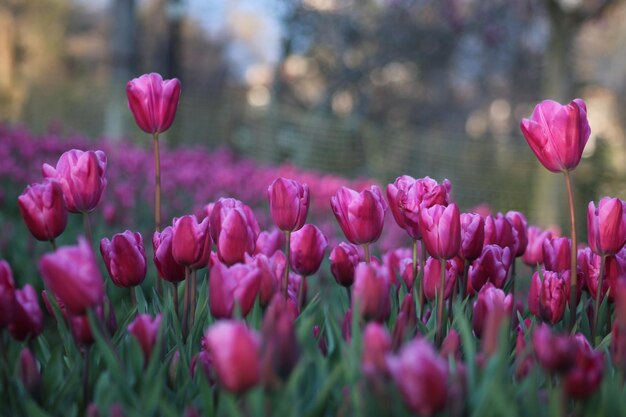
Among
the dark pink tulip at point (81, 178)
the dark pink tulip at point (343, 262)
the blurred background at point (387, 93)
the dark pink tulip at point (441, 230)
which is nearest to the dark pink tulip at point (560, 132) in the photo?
the dark pink tulip at point (441, 230)

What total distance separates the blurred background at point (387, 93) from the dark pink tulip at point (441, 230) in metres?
7.42

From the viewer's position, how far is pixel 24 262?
3.53 metres

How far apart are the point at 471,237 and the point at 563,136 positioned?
25 centimetres

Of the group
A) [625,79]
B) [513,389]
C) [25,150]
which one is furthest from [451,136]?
[625,79]

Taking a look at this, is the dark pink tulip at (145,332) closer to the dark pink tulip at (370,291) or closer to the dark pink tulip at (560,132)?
the dark pink tulip at (370,291)

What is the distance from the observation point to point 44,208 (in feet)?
4.30

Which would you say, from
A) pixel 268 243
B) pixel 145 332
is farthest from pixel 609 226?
pixel 145 332

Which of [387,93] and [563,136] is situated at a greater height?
[387,93]

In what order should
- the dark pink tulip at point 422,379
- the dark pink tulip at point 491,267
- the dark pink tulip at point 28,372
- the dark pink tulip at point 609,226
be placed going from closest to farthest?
the dark pink tulip at point 422,379
the dark pink tulip at point 28,372
the dark pink tulip at point 609,226
the dark pink tulip at point 491,267

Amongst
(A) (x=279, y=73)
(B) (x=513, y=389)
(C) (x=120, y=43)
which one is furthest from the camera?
(A) (x=279, y=73)

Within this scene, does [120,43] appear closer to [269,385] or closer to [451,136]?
[451,136]

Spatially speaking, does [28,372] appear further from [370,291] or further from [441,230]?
[441,230]

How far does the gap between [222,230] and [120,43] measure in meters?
10.3

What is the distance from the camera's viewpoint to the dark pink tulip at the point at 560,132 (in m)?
1.41
